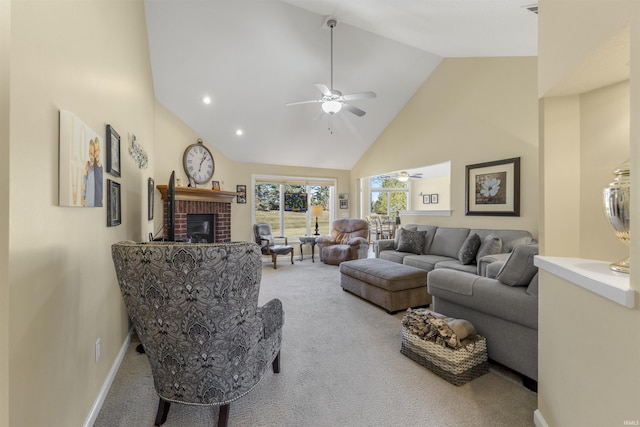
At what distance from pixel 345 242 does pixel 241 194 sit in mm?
2635

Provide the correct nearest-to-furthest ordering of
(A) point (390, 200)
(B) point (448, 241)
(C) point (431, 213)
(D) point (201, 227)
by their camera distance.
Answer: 1. (B) point (448, 241)
2. (C) point (431, 213)
3. (D) point (201, 227)
4. (A) point (390, 200)

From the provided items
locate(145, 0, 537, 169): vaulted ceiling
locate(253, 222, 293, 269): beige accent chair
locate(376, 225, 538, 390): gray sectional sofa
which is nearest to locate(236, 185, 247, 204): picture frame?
locate(253, 222, 293, 269): beige accent chair

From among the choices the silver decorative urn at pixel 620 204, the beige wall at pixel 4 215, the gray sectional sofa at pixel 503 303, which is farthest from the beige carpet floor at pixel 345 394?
the silver decorative urn at pixel 620 204

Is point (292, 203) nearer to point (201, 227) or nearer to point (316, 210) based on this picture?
point (316, 210)

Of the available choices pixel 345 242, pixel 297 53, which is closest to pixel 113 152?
pixel 297 53

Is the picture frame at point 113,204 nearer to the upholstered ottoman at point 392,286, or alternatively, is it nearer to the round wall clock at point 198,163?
the upholstered ottoman at point 392,286

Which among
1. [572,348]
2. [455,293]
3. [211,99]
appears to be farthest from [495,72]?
[211,99]

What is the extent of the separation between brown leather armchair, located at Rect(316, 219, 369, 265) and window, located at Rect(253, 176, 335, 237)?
868mm

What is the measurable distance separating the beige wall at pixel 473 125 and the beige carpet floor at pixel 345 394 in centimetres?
266

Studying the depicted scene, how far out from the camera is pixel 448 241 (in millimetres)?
4445

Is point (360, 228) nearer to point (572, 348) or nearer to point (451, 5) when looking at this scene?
point (451, 5)

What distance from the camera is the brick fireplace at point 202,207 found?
4711 mm

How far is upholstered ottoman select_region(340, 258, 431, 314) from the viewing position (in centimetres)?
318

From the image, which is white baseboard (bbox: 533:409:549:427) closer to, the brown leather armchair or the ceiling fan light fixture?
the ceiling fan light fixture
